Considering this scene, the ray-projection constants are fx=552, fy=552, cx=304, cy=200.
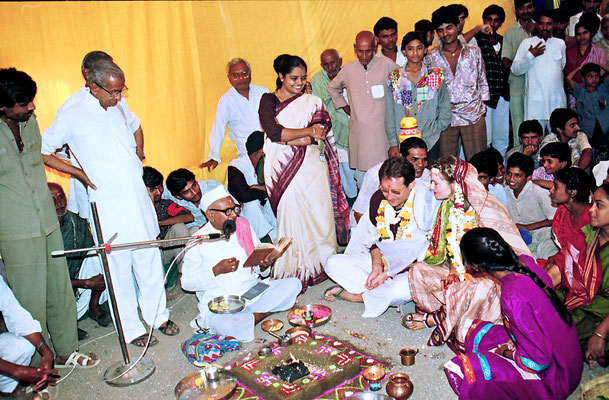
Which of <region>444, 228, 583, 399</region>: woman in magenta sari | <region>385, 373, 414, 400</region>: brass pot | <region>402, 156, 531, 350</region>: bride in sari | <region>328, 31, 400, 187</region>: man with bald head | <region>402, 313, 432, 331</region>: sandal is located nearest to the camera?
<region>444, 228, 583, 399</region>: woman in magenta sari

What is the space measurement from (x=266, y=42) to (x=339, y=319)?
3.96m

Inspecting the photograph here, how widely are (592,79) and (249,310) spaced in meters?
5.20

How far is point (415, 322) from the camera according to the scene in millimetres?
4594

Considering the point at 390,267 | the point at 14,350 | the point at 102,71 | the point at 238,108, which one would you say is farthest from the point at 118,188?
the point at 390,267

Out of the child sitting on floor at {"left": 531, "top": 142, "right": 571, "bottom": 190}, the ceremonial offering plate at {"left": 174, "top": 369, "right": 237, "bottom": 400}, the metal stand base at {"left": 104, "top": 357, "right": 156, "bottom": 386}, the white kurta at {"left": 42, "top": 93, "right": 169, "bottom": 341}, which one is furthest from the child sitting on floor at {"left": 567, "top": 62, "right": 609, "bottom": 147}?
the metal stand base at {"left": 104, "top": 357, "right": 156, "bottom": 386}

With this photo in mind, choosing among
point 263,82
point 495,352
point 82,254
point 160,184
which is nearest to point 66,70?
point 160,184

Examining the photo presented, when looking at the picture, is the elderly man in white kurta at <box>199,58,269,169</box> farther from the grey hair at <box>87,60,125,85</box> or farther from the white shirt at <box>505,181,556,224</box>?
the white shirt at <box>505,181,556,224</box>

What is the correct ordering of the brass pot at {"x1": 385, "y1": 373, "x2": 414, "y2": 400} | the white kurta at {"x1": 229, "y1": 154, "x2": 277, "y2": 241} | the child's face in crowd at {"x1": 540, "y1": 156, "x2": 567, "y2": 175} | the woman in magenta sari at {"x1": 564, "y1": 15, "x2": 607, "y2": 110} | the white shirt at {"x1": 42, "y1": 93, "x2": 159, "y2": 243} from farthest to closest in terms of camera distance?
the woman in magenta sari at {"x1": 564, "y1": 15, "x2": 607, "y2": 110}, the white kurta at {"x1": 229, "y1": 154, "x2": 277, "y2": 241}, the child's face in crowd at {"x1": 540, "y1": 156, "x2": 567, "y2": 175}, the white shirt at {"x1": 42, "y1": 93, "x2": 159, "y2": 243}, the brass pot at {"x1": 385, "y1": 373, "x2": 414, "y2": 400}

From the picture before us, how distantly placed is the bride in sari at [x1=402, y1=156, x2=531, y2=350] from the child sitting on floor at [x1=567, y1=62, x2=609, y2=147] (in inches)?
131

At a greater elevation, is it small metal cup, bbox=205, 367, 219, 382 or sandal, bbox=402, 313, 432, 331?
small metal cup, bbox=205, 367, 219, 382

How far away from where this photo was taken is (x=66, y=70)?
541 centimetres

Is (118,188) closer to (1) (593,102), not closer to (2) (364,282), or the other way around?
(2) (364,282)

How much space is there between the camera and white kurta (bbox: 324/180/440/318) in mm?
4793

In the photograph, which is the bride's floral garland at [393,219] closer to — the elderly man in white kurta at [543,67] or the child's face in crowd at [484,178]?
the child's face in crowd at [484,178]
